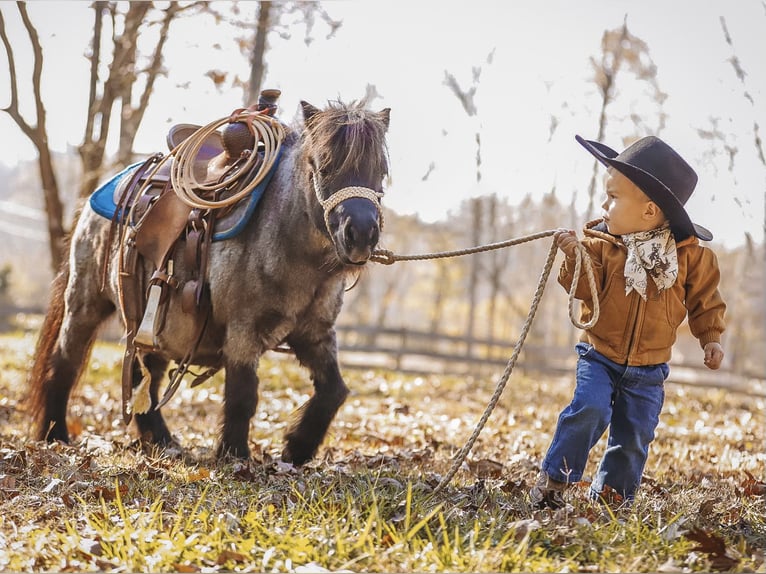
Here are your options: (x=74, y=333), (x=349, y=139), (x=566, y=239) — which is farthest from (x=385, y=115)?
(x=74, y=333)

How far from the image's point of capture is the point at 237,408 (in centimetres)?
460

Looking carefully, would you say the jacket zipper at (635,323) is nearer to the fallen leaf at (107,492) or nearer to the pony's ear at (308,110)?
the pony's ear at (308,110)

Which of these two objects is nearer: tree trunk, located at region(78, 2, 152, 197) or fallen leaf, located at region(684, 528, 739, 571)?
fallen leaf, located at region(684, 528, 739, 571)

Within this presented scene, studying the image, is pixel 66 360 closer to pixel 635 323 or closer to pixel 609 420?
pixel 609 420

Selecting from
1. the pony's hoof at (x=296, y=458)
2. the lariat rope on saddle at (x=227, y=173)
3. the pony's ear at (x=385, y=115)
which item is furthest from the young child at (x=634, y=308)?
the lariat rope on saddle at (x=227, y=173)

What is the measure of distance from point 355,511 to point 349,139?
2.01m

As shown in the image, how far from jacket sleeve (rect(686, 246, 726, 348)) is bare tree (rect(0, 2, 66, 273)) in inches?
335

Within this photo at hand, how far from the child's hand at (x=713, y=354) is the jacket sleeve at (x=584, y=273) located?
1.99 ft

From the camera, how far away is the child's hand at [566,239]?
3.65 metres

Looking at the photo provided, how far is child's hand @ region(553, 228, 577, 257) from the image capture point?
365 cm

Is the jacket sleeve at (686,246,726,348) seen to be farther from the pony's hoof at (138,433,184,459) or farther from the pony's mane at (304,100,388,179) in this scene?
the pony's hoof at (138,433,184,459)

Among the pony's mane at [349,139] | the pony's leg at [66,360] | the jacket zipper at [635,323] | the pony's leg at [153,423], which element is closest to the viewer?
the jacket zipper at [635,323]

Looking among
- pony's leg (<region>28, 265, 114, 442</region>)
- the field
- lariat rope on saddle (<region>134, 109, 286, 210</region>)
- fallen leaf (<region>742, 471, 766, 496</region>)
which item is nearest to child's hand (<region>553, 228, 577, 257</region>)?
the field

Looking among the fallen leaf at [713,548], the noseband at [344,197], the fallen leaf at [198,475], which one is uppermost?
the noseband at [344,197]
